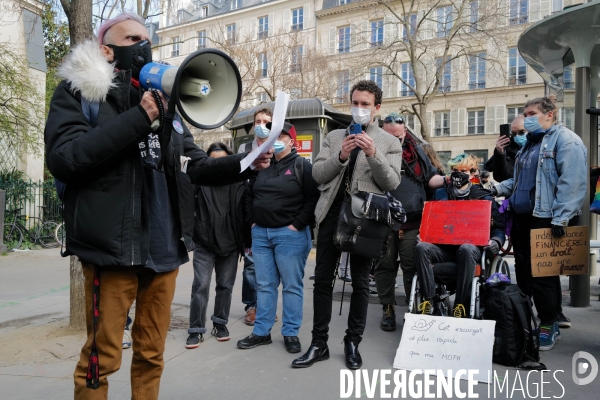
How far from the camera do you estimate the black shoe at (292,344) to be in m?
3.98

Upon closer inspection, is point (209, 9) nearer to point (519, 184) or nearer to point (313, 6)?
point (313, 6)

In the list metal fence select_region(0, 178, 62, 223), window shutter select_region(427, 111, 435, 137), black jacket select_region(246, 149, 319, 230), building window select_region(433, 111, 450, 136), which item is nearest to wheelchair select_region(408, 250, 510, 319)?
black jacket select_region(246, 149, 319, 230)

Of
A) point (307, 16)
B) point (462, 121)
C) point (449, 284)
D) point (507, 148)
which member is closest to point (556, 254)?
point (449, 284)

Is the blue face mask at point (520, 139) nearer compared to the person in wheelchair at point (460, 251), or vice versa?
the person in wheelchair at point (460, 251)

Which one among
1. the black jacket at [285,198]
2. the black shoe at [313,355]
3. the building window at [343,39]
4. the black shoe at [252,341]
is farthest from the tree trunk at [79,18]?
the building window at [343,39]

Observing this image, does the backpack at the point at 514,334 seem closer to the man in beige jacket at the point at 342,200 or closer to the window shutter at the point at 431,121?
the man in beige jacket at the point at 342,200

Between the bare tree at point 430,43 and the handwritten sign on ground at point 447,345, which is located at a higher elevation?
the bare tree at point 430,43

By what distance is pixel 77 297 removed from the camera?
4383mm

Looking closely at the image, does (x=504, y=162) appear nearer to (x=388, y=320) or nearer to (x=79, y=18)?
(x=388, y=320)

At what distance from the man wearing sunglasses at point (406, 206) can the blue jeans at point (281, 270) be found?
3.55 ft

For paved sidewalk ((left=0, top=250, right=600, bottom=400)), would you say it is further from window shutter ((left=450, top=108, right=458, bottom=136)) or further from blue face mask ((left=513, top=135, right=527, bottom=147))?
window shutter ((left=450, top=108, right=458, bottom=136))

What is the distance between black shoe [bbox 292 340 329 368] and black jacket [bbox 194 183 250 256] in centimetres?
129

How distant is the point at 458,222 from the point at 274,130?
118 inches

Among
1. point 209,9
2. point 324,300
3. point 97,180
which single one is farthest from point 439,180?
point 209,9
